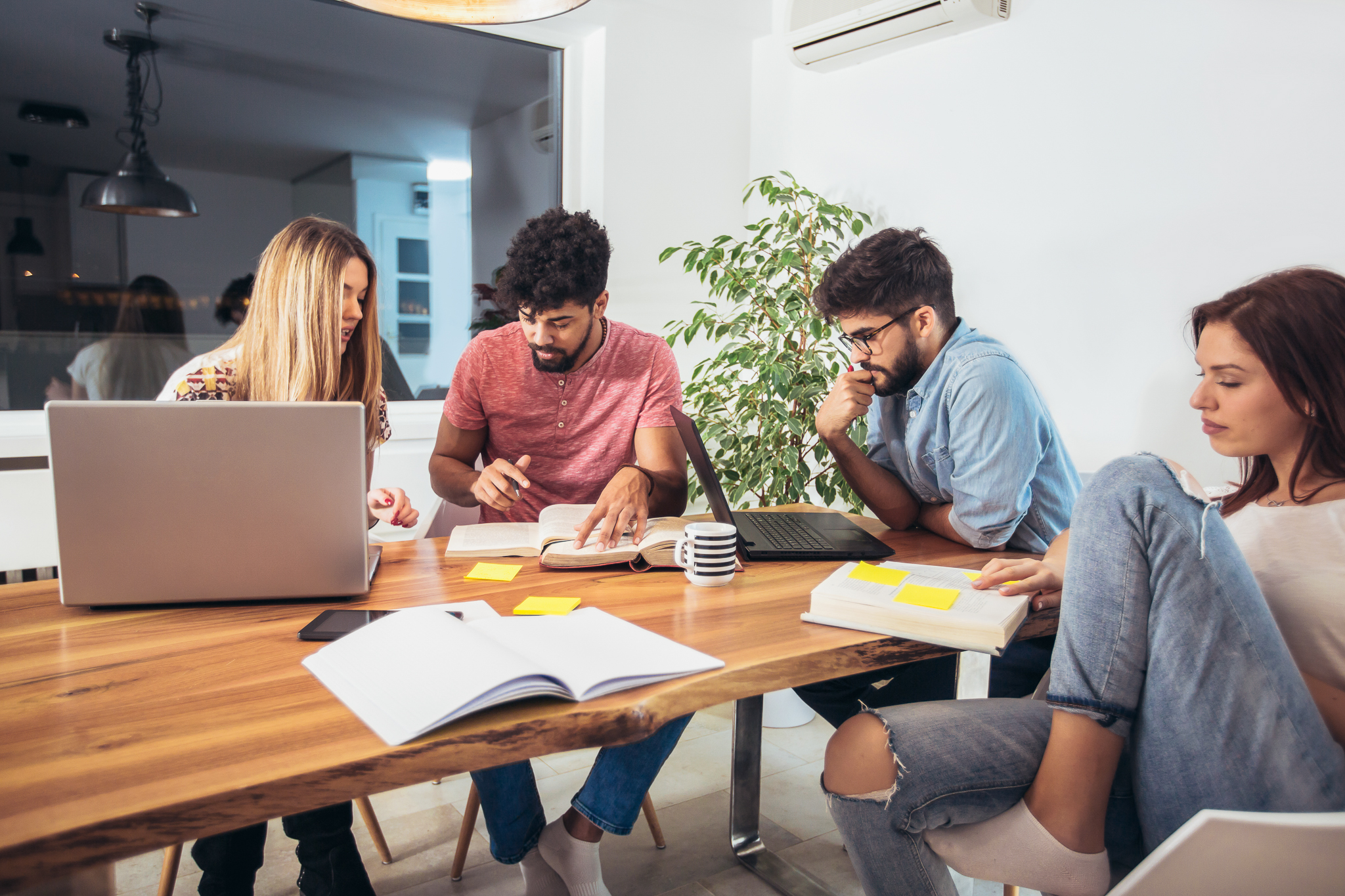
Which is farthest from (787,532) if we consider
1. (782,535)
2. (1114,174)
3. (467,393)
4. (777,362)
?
(1114,174)

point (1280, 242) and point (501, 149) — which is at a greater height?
point (501, 149)

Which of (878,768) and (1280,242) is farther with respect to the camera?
(1280,242)

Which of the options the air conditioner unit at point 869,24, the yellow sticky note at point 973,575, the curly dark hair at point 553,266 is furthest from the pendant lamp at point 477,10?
the air conditioner unit at point 869,24

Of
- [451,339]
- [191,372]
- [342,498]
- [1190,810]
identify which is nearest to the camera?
[1190,810]

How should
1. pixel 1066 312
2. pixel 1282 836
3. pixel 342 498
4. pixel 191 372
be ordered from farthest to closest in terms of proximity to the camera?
1. pixel 1066 312
2. pixel 191 372
3. pixel 342 498
4. pixel 1282 836

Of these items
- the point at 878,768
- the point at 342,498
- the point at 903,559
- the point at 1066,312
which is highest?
the point at 1066,312

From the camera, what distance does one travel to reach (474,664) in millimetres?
856

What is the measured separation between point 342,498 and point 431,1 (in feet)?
2.73

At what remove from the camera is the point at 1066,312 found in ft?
8.05

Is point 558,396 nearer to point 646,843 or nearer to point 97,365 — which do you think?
point 646,843

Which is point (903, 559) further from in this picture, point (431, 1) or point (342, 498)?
point (431, 1)

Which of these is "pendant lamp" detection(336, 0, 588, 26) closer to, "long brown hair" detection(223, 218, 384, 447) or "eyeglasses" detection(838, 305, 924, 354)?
"long brown hair" detection(223, 218, 384, 447)

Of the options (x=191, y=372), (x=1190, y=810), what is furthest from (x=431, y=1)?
(x=1190, y=810)

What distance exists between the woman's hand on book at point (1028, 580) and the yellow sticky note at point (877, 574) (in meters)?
0.11
